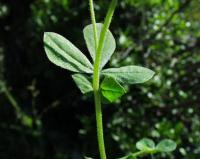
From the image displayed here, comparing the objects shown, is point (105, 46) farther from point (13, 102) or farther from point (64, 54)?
point (13, 102)

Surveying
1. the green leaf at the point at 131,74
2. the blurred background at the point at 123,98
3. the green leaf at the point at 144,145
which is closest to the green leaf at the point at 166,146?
the green leaf at the point at 144,145

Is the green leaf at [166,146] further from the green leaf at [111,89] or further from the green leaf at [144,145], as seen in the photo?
the green leaf at [111,89]

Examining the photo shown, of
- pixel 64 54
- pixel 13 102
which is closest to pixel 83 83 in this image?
pixel 64 54

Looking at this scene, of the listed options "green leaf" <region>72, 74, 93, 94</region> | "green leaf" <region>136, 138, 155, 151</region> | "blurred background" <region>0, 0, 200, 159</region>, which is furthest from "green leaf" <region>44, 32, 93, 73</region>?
"blurred background" <region>0, 0, 200, 159</region>

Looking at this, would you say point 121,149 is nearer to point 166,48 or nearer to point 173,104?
point 173,104

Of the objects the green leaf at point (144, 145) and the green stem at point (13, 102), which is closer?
the green leaf at point (144, 145)

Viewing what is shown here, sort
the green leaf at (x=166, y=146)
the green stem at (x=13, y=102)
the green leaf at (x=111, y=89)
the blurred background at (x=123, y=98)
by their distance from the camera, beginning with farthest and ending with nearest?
the green stem at (x=13, y=102), the blurred background at (x=123, y=98), the green leaf at (x=166, y=146), the green leaf at (x=111, y=89)

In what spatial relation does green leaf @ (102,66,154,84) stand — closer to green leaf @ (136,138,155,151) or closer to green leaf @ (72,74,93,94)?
green leaf @ (72,74,93,94)

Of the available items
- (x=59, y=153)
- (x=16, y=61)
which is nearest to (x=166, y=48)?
(x=59, y=153)
